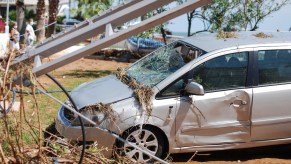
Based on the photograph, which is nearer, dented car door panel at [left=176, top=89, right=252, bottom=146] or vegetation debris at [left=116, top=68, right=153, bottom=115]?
vegetation debris at [left=116, top=68, right=153, bottom=115]

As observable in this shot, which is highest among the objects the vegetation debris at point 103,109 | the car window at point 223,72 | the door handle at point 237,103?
the car window at point 223,72

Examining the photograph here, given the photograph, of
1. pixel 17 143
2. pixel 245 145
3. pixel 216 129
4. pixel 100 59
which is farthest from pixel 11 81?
pixel 100 59

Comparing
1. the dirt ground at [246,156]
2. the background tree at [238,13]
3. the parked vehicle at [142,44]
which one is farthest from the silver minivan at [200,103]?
the parked vehicle at [142,44]

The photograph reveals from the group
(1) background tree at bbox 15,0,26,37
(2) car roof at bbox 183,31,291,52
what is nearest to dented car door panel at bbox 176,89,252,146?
(2) car roof at bbox 183,31,291,52

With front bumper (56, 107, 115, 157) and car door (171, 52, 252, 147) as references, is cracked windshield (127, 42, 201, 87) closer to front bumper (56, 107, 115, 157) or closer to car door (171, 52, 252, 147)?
car door (171, 52, 252, 147)

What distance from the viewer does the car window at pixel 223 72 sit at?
5.93m

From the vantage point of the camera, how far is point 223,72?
19.7ft

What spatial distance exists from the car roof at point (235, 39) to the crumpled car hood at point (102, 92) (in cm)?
120

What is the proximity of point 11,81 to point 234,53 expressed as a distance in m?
3.45

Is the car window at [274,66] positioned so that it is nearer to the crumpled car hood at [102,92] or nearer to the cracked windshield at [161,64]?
the cracked windshield at [161,64]

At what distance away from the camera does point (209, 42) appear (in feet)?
21.0

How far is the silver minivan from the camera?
220 inches

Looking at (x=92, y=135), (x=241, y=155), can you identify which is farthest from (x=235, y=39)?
(x=92, y=135)

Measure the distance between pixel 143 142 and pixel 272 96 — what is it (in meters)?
1.78
